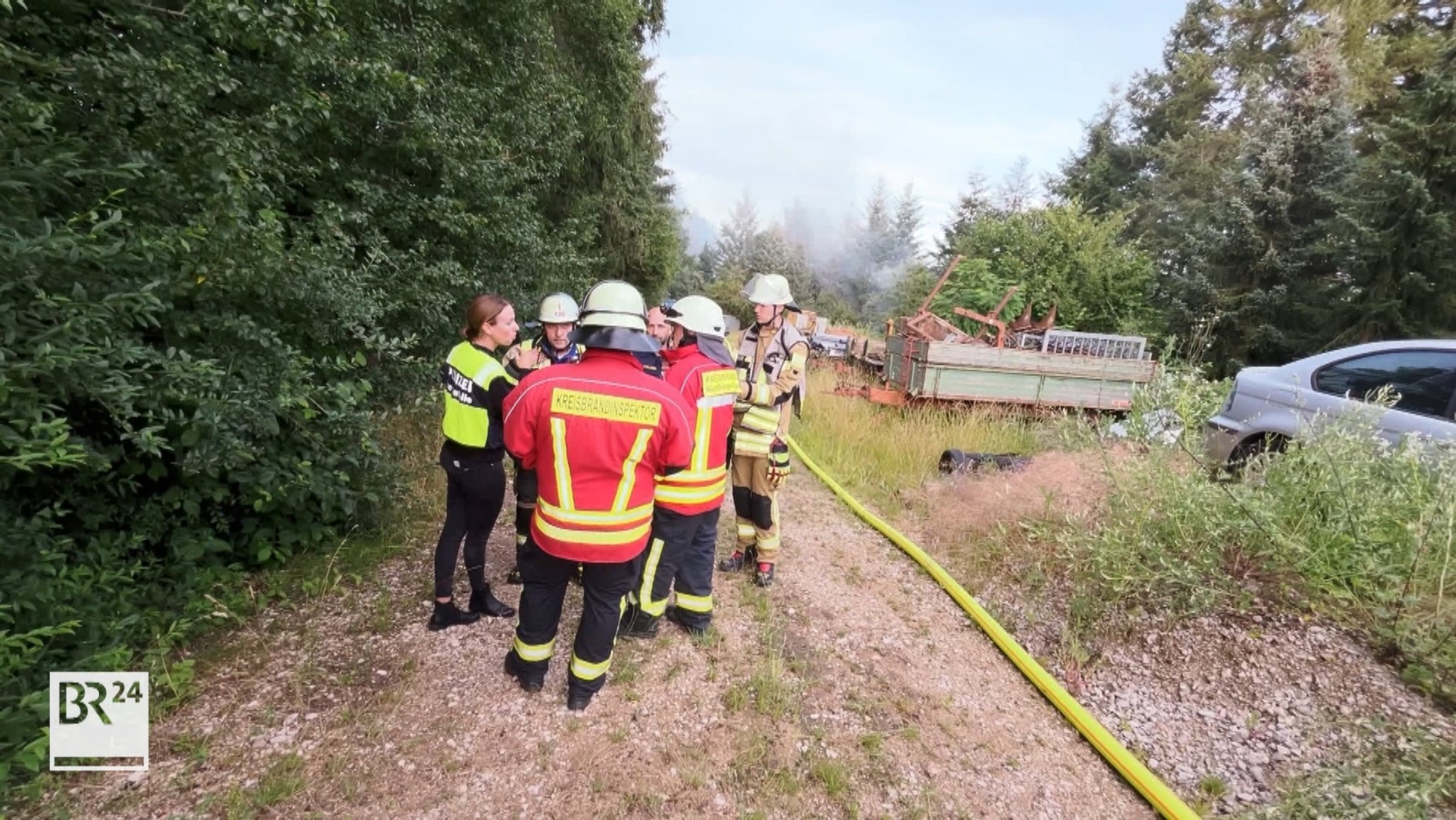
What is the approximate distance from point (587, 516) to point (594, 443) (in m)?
0.29

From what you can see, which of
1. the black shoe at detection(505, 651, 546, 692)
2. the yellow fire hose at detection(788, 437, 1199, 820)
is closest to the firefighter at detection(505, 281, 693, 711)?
the black shoe at detection(505, 651, 546, 692)

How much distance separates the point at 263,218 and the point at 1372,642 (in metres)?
5.33

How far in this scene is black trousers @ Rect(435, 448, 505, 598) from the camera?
2850 millimetres

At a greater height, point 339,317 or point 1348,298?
point 1348,298

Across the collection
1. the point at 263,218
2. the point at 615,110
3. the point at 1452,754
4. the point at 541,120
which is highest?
the point at 615,110

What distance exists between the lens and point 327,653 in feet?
9.32

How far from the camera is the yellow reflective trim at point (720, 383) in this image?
2.87 m

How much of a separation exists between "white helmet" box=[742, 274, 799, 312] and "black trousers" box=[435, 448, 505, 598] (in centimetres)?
169

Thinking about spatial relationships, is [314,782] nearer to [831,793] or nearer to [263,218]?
[831,793]

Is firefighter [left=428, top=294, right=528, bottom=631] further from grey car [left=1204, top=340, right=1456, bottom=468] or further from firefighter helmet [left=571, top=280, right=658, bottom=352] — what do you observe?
grey car [left=1204, top=340, right=1456, bottom=468]

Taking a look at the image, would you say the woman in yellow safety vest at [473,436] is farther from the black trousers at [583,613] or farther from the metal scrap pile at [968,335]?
the metal scrap pile at [968,335]

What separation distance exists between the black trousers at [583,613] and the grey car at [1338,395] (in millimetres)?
3827

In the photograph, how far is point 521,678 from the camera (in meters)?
2.68

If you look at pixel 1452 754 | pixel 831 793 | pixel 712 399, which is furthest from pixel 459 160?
pixel 1452 754
